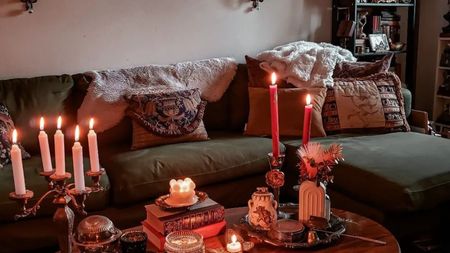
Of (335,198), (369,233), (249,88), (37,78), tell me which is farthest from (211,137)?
(369,233)

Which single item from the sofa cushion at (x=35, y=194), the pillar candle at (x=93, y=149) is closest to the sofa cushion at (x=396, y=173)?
the sofa cushion at (x=35, y=194)

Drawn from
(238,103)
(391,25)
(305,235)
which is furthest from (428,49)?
(305,235)

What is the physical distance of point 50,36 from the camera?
2965mm

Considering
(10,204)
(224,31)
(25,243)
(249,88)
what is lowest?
(25,243)

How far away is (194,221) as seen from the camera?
66.7 inches

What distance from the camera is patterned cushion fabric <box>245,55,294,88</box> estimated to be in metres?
3.16

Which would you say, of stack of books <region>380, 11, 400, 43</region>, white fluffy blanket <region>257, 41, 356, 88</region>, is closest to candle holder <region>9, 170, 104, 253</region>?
white fluffy blanket <region>257, 41, 356, 88</region>

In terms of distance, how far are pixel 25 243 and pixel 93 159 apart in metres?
0.92

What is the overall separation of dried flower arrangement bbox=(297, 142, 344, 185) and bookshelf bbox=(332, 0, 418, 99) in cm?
223

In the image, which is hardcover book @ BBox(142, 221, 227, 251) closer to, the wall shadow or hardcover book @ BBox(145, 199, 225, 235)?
hardcover book @ BBox(145, 199, 225, 235)

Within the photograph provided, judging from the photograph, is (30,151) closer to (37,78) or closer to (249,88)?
(37,78)

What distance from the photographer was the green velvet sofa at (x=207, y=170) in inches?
87.1

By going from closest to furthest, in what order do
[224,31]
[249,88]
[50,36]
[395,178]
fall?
[395,178] < [50,36] < [249,88] < [224,31]

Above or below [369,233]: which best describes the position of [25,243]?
below
